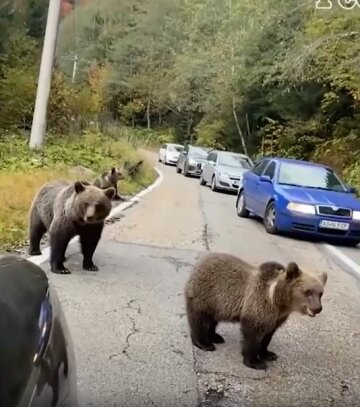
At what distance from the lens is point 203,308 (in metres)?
5.16

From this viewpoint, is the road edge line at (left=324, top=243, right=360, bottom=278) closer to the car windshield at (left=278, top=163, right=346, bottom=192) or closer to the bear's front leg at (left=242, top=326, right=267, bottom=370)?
the car windshield at (left=278, top=163, right=346, bottom=192)

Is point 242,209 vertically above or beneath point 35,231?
beneath

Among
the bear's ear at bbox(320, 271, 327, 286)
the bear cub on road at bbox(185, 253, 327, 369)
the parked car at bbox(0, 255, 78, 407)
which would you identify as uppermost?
the parked car at bbox(0, 255, 78, 407)

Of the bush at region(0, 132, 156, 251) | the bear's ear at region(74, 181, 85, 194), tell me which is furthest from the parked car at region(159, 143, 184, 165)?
the bear's ear at region(74, 181, 85, 194)

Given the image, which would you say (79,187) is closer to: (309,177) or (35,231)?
(35,231)

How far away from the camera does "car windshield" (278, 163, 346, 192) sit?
14.3 metres

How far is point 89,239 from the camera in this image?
7656mm

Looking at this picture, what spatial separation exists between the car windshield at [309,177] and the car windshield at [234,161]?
36.0ft

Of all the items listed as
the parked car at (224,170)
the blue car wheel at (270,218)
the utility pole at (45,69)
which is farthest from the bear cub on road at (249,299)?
the utility pole at (45,69)

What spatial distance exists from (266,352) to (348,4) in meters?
23.8

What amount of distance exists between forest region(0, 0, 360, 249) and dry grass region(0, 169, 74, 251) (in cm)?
603

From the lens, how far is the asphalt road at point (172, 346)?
438 cm

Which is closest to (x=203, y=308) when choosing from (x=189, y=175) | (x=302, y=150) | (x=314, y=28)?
(x=314, y=28)

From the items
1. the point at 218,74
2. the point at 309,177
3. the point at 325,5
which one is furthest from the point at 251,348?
the point at 218,74
